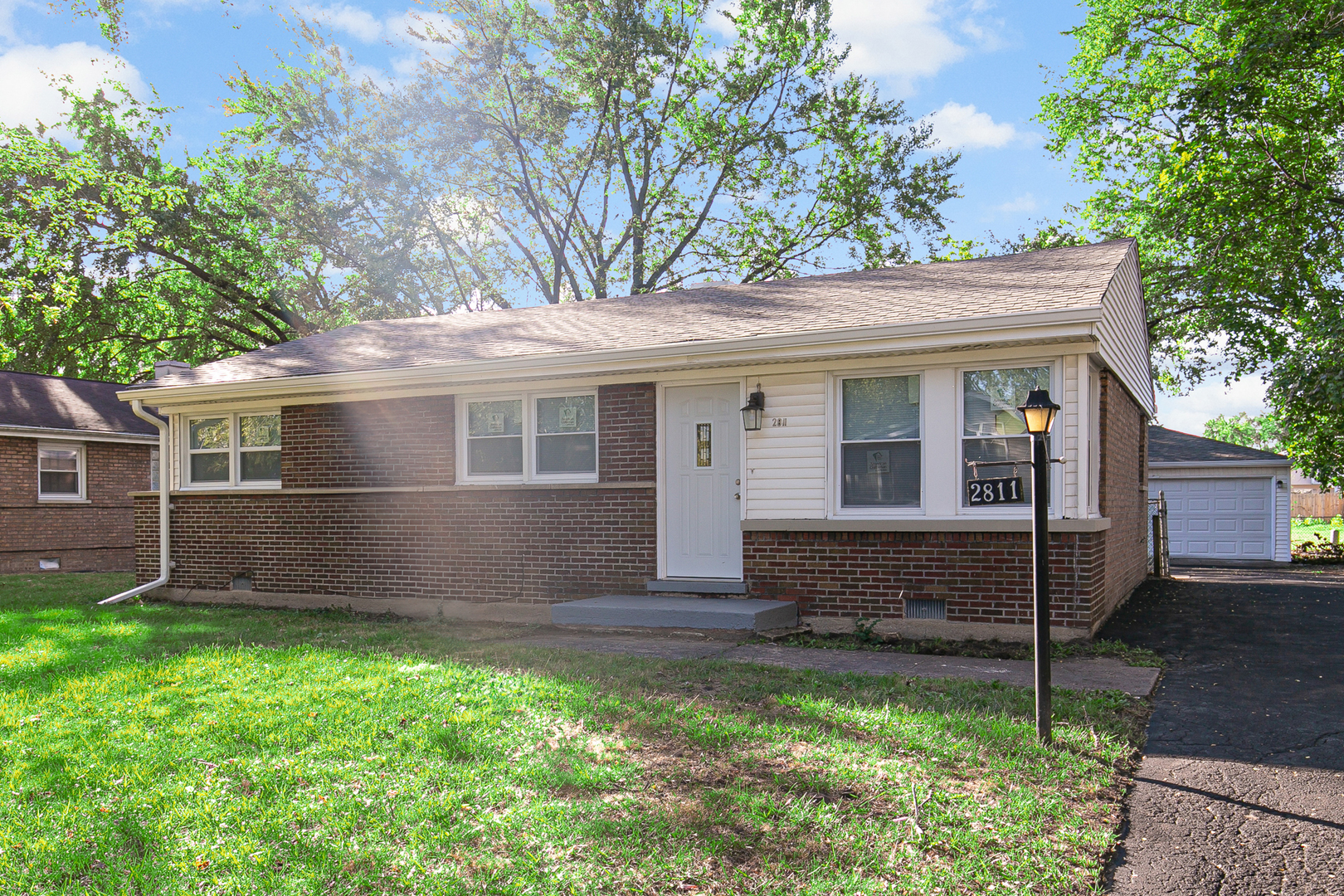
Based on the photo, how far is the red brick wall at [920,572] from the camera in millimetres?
7730

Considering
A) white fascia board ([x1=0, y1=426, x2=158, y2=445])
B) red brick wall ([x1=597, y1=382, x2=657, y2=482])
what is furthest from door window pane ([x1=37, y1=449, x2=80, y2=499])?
red brick wall ([x1=597, y1=382, x2=657, y2=482])

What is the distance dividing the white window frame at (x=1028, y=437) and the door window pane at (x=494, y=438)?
5.01 meters

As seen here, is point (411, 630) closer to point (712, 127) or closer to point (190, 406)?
point (190, 406)

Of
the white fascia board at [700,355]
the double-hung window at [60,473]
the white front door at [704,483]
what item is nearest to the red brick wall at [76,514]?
the double-hung window at [60,473]

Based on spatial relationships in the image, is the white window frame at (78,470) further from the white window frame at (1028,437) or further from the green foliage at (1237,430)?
the green foliage at (1237,430)

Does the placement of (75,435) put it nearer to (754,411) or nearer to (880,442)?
(754,411)

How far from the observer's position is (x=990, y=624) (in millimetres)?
7910

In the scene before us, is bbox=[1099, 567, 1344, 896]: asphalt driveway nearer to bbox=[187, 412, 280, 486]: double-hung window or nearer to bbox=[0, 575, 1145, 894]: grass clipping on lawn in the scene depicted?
bbox=[0, 575, 1145, 894]: grass clipping on lawn

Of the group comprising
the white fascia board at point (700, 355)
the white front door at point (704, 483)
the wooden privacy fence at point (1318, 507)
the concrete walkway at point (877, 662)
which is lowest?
the wooden privacy fence at point (1318, 507)

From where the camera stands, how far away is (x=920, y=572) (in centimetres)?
821

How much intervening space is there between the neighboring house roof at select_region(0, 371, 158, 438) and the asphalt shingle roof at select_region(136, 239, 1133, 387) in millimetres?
8506

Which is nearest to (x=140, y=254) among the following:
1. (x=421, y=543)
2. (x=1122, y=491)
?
(x=421, y=543)

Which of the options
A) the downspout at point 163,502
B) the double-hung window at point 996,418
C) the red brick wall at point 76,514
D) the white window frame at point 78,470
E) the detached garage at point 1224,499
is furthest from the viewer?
the detached garage at point 1224,499

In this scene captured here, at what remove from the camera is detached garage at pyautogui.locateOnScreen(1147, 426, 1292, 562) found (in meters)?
19.5
